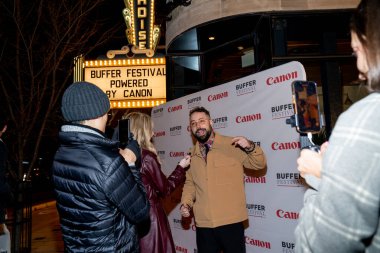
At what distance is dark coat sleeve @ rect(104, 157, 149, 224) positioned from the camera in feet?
7.63

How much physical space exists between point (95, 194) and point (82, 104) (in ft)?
2.31

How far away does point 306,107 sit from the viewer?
1.86 metres

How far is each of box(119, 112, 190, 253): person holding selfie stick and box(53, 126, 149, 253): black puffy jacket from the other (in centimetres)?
126

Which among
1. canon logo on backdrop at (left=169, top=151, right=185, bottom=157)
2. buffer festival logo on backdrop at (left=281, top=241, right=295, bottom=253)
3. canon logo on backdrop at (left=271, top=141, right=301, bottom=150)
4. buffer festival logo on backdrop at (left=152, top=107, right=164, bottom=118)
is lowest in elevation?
buffer festival logo on backdrop at (left=281, top=241, right=295, bottom=253)

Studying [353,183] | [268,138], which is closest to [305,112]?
[353,183]

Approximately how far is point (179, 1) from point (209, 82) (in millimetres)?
2003

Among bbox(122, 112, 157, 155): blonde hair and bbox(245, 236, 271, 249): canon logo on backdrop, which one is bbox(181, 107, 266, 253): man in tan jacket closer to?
bbox(245, 236, 271, 249): canon logo on backdrop

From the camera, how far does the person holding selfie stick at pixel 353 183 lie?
1074 mm

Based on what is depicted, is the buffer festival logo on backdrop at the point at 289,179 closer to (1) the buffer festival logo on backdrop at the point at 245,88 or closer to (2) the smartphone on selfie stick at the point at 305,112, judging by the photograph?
(1) the buffer festival logo on backdrop at the point at 245,88

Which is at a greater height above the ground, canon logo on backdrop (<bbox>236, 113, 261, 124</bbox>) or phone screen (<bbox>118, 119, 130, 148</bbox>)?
canon logo on backdrop (<bbox>236, 113, 261, 124</bbox>)

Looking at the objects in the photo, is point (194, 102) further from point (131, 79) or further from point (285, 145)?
point (131, 79)

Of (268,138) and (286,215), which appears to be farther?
(268,138)

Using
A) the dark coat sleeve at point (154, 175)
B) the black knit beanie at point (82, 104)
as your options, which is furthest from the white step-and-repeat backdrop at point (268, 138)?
the black knit beanie at point (82, 104)

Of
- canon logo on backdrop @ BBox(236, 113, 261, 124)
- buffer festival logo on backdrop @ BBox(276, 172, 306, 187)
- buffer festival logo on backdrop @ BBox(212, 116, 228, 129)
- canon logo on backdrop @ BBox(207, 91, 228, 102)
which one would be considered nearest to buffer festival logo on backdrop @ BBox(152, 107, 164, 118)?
canon logo on backdrop @ BBox(207, 91, 228, 102)
